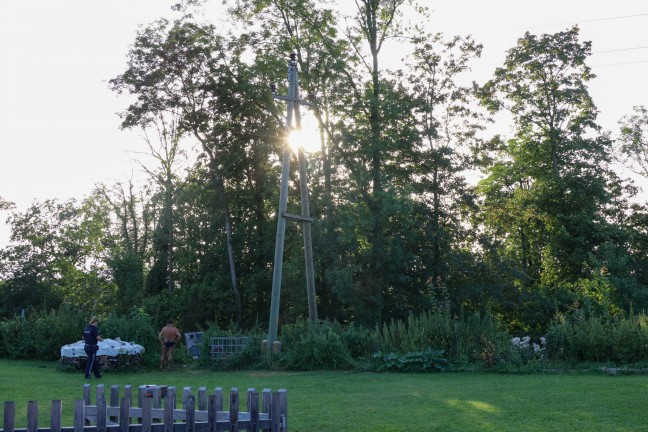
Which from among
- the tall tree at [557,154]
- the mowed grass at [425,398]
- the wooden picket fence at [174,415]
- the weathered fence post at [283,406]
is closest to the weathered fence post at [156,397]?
the wooden picket fence at [174,415]

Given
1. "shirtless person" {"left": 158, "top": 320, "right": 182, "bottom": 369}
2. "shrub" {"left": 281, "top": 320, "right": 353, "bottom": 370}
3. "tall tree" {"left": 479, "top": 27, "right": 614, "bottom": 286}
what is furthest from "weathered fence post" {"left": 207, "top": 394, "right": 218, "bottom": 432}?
"tall tree" {"left": 479, "top": 27, "right": 614, "bottom": 286}

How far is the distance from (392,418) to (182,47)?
36.3m

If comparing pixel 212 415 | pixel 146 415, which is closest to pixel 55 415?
pixel 146 415

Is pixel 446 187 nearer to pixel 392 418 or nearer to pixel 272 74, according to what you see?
pixel 272 74

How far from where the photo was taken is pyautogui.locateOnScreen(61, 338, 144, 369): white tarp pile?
75.1 feet

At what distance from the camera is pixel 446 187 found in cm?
3700

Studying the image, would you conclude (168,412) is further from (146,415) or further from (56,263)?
(56,263)

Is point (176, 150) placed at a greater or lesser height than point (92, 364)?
greater

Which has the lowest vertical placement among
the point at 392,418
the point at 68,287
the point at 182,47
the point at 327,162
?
the point at 392,418

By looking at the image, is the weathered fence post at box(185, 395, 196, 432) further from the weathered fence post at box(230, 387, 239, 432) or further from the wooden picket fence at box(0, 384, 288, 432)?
the weathered fence post at box(230, 387, 239, 432)

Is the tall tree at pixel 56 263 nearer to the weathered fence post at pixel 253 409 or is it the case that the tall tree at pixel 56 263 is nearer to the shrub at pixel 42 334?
the shrub at pixel 42 334

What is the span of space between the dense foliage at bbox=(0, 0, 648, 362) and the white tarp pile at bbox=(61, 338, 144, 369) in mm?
2163

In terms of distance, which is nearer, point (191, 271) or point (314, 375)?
point (314, 375)

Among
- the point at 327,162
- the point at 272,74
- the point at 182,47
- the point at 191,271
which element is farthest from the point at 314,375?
the point at 182,47
